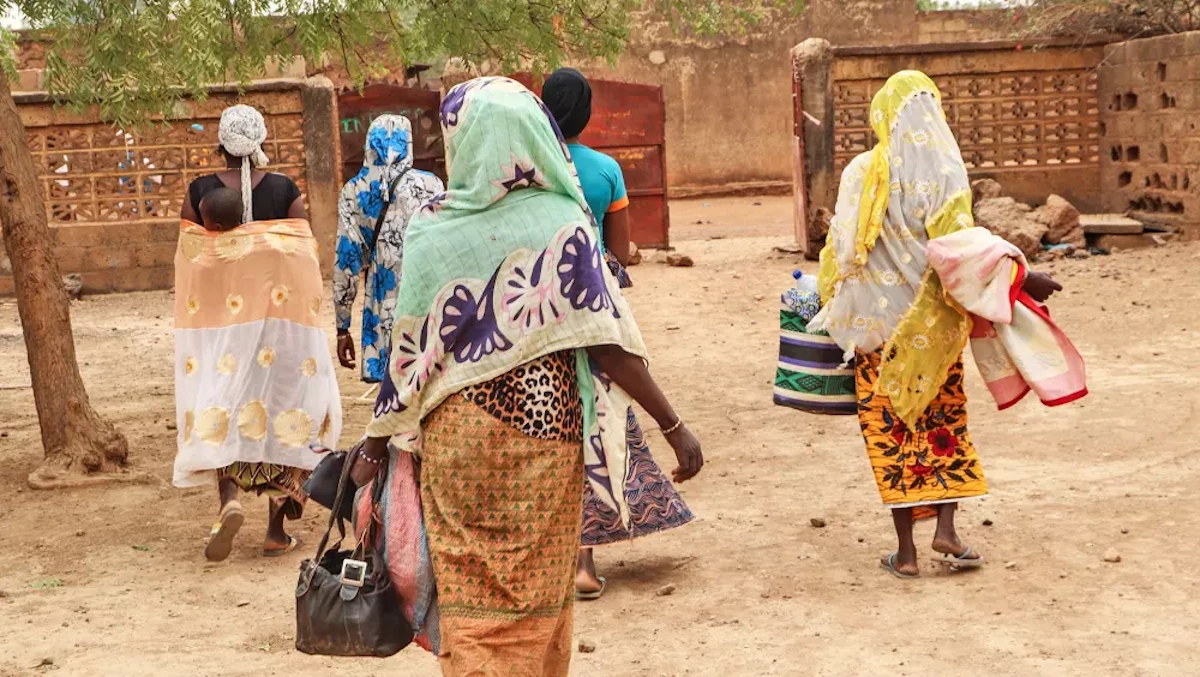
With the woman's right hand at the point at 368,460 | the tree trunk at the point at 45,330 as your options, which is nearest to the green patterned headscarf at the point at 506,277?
the woman's right hand at the point at 368,460

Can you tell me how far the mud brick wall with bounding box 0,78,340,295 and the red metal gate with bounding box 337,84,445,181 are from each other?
0.30 m

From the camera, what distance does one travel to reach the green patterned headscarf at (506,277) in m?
2.89

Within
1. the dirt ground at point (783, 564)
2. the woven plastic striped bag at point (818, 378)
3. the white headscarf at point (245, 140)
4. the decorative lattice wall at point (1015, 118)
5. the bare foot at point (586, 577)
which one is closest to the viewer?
the dirt ground at point (783, 564)

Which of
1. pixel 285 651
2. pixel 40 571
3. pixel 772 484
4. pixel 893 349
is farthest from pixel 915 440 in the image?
pixel 40 571

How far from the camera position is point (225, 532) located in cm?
553

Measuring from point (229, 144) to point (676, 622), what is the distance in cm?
250

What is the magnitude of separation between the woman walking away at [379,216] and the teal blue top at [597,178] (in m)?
1.61

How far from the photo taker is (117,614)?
5.05 m

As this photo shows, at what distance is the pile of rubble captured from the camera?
12203 millimetres

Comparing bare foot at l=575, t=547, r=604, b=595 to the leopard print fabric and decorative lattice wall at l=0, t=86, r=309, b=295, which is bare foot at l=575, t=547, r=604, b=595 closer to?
the leopard print fabric

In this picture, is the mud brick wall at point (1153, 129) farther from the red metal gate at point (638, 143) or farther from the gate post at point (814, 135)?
the red metal gate at point (638, 143)

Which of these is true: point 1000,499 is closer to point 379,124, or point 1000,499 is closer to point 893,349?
point 893,349

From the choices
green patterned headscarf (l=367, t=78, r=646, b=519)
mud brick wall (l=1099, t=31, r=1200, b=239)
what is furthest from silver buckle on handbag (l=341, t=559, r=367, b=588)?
mud brick wall (l=1099, t=31, r=1200, b=239)

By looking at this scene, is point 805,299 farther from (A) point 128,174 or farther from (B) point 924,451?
(A) point 128,174
